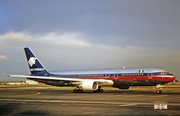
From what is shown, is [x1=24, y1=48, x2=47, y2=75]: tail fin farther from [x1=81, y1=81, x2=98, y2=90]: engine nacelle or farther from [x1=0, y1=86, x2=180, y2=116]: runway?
[x1=0, y1=86, x2=180, y2=116]: runway

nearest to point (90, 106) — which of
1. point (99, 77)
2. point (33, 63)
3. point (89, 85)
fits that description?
point (89, 85)

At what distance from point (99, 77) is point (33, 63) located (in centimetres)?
1330

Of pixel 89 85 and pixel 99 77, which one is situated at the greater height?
pixel 99 77

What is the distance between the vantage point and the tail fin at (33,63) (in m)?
44.8

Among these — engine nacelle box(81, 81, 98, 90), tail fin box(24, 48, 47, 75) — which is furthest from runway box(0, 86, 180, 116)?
tail fin box(24, 48, 47, 75)

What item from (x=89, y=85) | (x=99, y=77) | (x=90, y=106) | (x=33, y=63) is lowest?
(x=90, y=106)

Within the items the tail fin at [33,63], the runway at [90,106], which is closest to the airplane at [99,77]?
the tail fin at [33,63]

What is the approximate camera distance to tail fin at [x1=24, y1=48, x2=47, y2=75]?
147 feet

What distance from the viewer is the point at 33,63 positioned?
45.0 metres

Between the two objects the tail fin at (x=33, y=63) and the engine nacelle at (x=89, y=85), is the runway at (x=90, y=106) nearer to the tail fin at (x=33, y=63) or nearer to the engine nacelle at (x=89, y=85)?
the engine nacelle at (x=89, y=85)

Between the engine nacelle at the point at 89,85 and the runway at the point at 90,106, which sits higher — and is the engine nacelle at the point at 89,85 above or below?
above

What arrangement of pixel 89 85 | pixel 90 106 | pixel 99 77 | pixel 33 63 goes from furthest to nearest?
pixel 33 63, pixel 99 77, pixel 89 85, pixel 90 106

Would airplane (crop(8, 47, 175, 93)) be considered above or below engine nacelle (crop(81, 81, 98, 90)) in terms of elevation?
above

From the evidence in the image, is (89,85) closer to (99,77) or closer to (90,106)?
(99,77)
